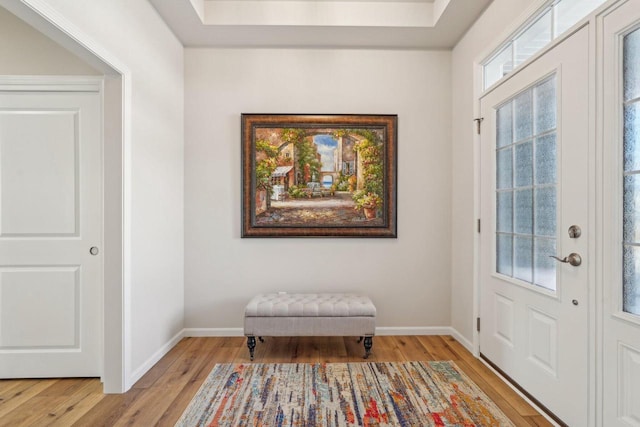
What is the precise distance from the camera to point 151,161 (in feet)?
8.87

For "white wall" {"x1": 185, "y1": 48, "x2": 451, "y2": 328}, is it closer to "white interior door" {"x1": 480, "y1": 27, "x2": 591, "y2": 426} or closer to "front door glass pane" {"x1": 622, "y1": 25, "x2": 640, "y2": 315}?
"white interior door" {"x1": 480, "y1": 27, "x2": 591, "y2": 426}

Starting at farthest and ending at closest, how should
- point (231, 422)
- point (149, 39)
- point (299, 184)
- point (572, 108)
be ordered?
point (299, 184)
point (149, 39)
point (231, 422)
point (572, 108)

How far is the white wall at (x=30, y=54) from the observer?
2369mm

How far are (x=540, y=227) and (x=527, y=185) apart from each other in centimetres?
30

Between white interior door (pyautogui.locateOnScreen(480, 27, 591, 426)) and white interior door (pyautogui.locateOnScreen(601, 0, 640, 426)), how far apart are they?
0.38 feet

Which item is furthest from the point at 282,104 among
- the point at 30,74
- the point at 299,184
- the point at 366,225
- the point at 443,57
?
the point at 30,74

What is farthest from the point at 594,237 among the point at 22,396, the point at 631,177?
the point at 22,396

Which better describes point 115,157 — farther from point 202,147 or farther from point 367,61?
point 367,61

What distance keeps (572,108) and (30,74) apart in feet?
11.6

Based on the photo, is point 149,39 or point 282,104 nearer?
point 149,39

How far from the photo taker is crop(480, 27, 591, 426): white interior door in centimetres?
179

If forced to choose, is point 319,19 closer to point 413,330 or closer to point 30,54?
point 30,54

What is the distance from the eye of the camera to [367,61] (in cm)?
338

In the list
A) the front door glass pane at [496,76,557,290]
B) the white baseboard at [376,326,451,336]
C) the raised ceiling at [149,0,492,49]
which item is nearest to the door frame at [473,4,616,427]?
the front door glass pane at [496,76,557,290]
